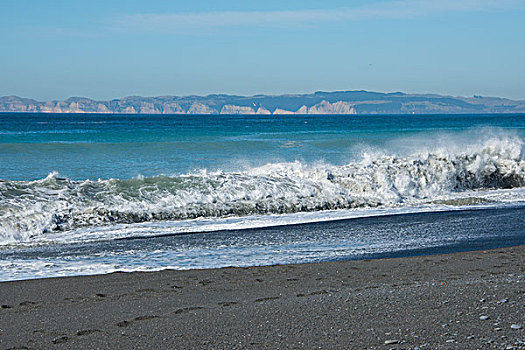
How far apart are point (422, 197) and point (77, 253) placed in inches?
381

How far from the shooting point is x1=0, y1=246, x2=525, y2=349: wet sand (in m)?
4.39

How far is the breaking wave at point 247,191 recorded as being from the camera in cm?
1133

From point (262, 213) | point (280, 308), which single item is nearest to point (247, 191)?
point (262, 213)

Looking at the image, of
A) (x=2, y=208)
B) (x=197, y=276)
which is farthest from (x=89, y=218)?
(x=197, y=276)

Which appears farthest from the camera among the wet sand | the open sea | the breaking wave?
→ the breaking wave

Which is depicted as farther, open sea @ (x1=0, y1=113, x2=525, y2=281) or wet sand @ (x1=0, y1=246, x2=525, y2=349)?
open sea @ (x1=0, y1=113, x2=525, y2=281)

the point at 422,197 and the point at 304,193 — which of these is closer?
the point at 304,193

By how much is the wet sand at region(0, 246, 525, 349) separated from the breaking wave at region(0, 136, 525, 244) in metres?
4.65

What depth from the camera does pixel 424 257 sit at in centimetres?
798

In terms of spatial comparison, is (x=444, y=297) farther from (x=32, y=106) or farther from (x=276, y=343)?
(x=32, y=106)

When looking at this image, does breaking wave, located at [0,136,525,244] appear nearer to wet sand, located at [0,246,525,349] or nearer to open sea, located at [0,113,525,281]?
open sea, located at [0,113,525,281]

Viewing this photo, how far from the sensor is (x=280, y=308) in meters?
5.28

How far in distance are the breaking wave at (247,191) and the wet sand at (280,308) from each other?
4.65 m

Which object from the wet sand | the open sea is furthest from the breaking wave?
the wet sand
